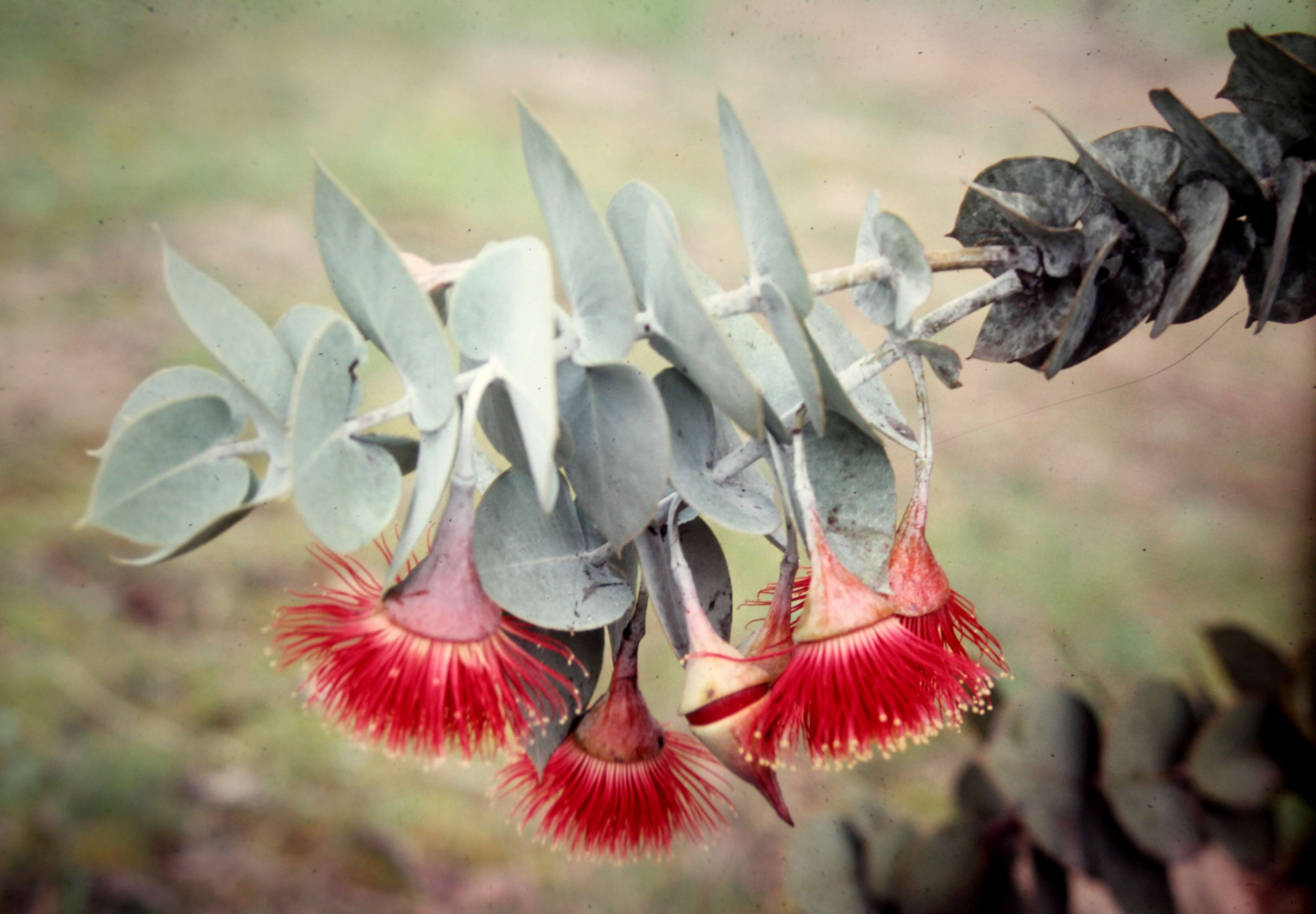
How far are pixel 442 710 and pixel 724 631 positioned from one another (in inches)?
4.0

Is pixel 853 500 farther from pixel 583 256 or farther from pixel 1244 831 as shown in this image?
pixel 1244 831

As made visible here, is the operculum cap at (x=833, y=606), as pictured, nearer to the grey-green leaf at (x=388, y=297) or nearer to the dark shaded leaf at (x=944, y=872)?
the grey-green leaf at (x=388, y=297)

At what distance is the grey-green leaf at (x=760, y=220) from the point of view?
20cm

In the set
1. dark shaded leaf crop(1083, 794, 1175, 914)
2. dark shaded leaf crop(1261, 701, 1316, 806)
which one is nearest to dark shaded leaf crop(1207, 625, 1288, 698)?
dark shaded leaf crop(1261, 701, 1316, 806)

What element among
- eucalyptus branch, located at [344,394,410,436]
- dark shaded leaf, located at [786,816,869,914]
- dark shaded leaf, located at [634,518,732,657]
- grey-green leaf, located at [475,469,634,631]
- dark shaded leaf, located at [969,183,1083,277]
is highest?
dark shaded leaf, located at [969,183,1083,277]

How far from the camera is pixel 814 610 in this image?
22 centimetres

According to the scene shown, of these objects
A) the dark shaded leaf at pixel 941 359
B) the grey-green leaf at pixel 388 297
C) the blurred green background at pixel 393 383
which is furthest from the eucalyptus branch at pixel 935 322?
the blurred green background at pixel 393 383

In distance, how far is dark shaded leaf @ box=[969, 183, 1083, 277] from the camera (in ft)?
0.84

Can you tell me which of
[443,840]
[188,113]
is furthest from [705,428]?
[188,113]

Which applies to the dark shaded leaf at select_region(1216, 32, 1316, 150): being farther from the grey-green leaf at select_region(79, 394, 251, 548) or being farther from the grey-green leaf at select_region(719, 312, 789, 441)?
the grey-green leaf at select_region(79, 394, 251, 548)

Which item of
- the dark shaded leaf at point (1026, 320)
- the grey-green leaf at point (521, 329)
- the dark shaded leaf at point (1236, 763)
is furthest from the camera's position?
the dark shaded leaf at point (1236, 763)

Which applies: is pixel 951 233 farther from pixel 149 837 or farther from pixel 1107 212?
pixel 149 837

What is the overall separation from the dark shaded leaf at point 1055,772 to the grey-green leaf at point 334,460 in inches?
19.4

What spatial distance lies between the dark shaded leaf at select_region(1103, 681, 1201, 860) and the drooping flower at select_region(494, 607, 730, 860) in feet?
1.13
